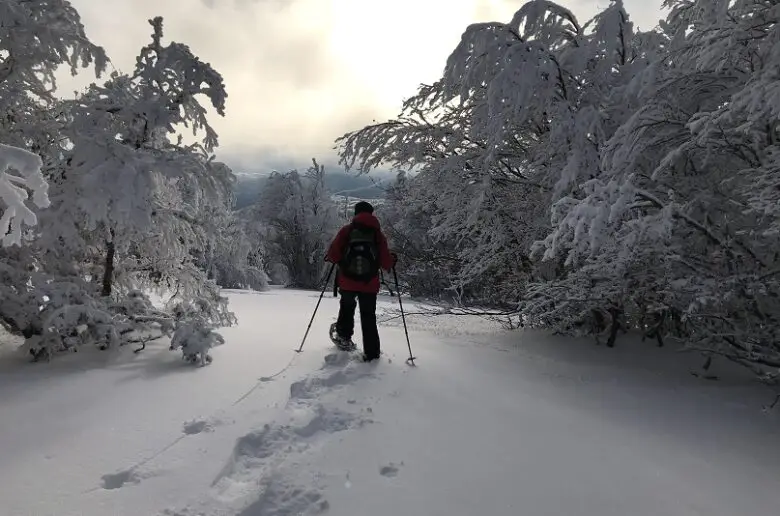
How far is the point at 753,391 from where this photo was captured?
4621 mm

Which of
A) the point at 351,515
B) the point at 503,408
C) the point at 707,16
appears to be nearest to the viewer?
the point at 351,515

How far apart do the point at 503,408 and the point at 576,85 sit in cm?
409

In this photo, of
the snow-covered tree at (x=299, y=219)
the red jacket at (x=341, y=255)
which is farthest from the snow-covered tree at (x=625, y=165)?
the snow-covered tree at (x=299, y=219)

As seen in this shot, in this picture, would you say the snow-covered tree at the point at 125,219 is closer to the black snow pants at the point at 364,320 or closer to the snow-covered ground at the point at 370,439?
the snow-covered ground at the point at 370,439

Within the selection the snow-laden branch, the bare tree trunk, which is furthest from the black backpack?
the snow-laden branch

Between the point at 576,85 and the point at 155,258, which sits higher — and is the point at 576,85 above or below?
above

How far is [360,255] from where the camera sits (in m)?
5.30

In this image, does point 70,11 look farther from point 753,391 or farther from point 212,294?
point 753,391

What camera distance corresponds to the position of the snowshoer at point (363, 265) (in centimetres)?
524

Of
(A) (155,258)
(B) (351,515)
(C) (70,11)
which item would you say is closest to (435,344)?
(A) (155,258)

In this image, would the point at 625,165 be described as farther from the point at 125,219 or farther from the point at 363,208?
the point at 125,219

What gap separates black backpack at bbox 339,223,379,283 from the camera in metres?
5.28

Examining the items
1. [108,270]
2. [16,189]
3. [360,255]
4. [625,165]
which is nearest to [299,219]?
[108,270]

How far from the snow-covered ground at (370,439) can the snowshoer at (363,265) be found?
39 centimetres
